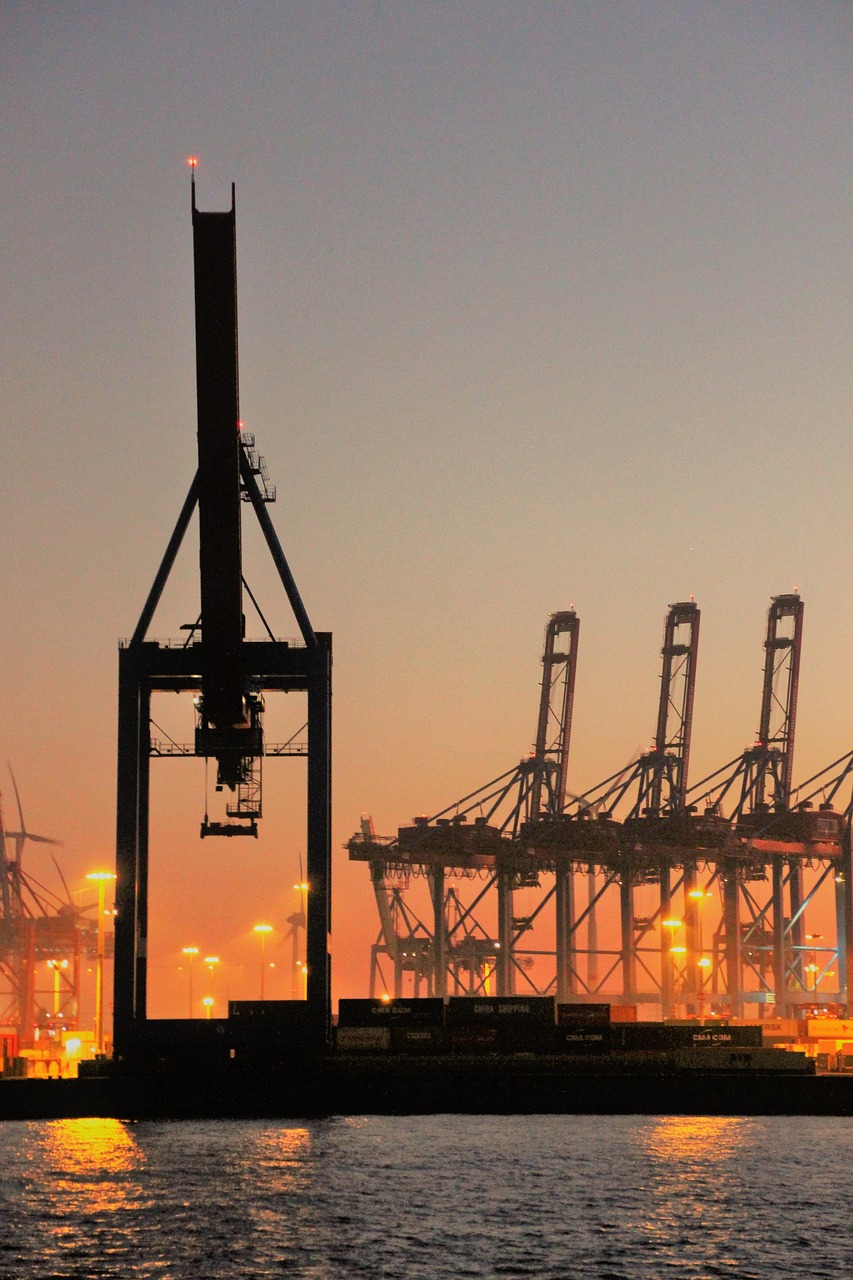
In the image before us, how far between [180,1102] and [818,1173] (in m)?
24.1

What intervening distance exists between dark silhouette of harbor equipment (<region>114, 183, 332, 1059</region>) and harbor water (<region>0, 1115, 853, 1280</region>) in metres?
6.31

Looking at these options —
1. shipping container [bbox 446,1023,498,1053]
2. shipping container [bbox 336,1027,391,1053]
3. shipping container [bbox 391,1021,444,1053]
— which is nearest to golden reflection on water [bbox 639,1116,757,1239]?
shipping container [bbox 446,1023,498,1053]

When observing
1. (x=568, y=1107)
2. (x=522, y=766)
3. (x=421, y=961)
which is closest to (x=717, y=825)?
(x=522, y=766)

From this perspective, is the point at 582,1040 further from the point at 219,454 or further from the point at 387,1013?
the point at 219,454

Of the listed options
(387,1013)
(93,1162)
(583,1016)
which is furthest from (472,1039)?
(93,1162)

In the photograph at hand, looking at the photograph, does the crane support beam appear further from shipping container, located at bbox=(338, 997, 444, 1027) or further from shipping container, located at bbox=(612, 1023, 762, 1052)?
shipping container, located at bbox=(612, 1023, 762, 1052)

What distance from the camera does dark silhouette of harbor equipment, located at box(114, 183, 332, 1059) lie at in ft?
196

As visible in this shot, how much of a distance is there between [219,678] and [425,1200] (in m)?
19.8

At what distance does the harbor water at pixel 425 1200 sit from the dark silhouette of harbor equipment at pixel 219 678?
6.31 meters

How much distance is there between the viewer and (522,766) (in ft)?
433

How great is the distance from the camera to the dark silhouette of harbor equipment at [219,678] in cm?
5962

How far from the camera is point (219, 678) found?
6016 centimetres

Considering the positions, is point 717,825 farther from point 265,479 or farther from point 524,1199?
point 524,1199

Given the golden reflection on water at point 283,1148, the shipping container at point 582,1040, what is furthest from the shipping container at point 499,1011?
the golden reflection on water at point 283,1148
